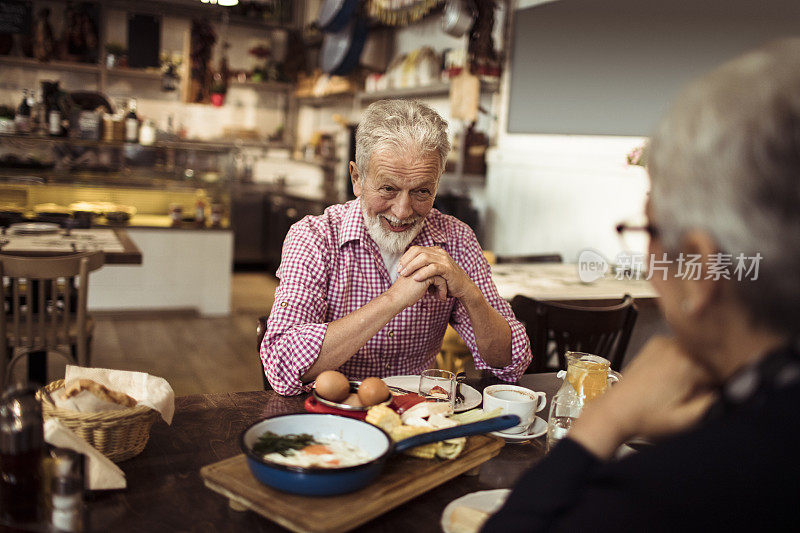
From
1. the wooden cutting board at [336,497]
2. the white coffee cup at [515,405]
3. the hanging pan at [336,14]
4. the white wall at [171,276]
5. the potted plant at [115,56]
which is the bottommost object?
the white wall at [171,276]

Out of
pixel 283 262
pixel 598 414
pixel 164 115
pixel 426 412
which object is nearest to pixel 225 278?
pixel 164 115

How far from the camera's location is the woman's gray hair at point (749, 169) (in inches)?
24.0

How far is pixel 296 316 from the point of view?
176 centimetres

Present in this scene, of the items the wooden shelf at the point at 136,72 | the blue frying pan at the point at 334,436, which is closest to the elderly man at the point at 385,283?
the blue frying pan at the point at 334,436

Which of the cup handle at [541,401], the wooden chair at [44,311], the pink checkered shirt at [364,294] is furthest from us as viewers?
the wooden chair at [44,311]

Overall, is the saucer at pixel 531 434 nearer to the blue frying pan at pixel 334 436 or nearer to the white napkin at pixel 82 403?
the blue frying pan at pixel 334 436

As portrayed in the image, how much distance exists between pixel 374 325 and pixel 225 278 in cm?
441

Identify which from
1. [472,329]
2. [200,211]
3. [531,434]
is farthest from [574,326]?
[200,211]

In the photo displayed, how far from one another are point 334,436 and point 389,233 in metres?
0.84

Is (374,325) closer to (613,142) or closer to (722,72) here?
(722,72)

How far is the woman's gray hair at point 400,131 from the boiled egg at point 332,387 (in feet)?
2.26

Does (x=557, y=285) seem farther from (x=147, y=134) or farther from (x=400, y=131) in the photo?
(x=147, y=134)

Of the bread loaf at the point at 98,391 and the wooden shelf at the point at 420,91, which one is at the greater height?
the wooden shelf at the point at 420,91

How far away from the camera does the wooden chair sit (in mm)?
3027
